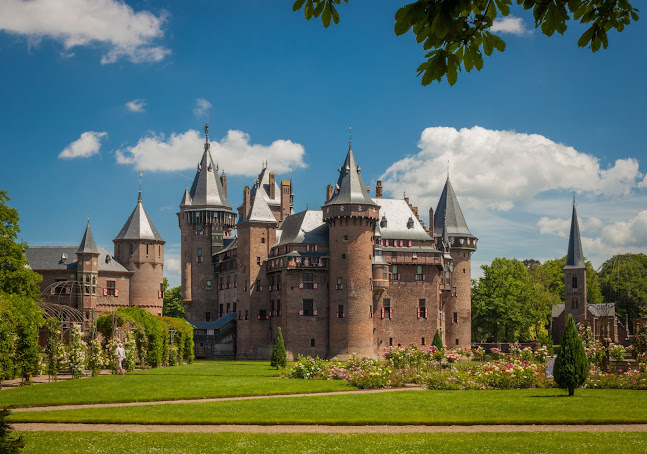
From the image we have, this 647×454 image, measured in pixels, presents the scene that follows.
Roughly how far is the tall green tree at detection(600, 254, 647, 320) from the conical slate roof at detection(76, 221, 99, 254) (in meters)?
70.1

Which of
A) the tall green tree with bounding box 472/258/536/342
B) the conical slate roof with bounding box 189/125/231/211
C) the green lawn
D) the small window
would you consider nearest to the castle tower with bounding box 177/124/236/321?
the conical slate roof with bounding box 189/125/231/211

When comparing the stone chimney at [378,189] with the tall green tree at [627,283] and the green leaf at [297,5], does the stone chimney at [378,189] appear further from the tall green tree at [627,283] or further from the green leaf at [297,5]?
the green leaf at [297,5]

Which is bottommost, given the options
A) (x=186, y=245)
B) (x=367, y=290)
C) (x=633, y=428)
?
(x=633, y=428)

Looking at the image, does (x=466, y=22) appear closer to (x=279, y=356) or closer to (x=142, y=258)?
(x=279, y=356)

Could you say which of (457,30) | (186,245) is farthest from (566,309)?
(457,30)

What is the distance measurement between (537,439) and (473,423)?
9.85ft

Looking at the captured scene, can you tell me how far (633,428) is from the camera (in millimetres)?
18484

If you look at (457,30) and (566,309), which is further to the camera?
(566,309)

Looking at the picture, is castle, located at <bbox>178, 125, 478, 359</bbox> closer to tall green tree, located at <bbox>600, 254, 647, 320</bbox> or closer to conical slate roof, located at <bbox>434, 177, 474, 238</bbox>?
conical slate roof, located at <bbox>434, 177, 474, 238</bbox>

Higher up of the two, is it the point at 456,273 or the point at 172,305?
the point at 456,273

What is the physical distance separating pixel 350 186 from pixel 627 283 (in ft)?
175

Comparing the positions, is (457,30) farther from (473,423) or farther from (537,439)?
(473,423)

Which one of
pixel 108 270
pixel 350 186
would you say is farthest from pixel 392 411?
pixel 108 270

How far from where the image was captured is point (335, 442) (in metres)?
16.0
